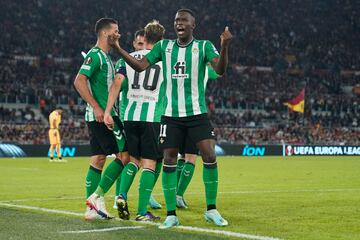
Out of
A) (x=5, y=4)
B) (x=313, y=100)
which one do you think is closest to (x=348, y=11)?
(x=313, y=100)

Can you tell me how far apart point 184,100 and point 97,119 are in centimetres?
110

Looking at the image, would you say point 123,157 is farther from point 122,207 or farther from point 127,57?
point 127,57

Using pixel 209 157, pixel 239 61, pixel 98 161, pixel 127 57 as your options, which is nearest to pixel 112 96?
pixel 127 57

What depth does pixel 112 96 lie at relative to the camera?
791 cm

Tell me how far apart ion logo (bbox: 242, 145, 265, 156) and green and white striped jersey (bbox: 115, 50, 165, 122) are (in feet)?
89.9

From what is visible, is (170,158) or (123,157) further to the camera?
(123,157)

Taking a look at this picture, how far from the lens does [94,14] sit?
45.2m

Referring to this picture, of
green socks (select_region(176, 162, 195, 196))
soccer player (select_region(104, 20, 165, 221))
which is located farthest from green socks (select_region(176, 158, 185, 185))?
soccer player (select_region(104, 20, 165, 221))

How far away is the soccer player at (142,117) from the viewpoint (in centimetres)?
795

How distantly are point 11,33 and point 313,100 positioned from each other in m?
19.6

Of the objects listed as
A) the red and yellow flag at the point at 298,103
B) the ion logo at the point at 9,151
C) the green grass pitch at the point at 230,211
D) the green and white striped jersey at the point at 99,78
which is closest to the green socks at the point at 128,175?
the green grass pitch at the point at 230,211

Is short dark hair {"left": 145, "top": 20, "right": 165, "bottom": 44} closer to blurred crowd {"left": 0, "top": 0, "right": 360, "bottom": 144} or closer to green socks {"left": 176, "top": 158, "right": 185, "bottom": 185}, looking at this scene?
green socks {"left": 176, "top": 158, "right": 185, "bottom": 185}

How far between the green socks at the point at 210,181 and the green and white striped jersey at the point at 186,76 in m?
0.63

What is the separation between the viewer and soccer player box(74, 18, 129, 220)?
800 centimetres
